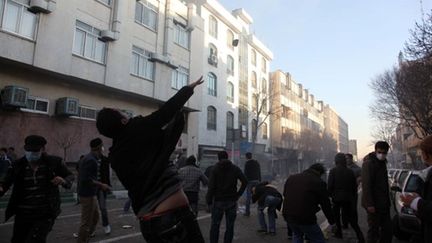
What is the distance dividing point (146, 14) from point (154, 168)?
2261 cm

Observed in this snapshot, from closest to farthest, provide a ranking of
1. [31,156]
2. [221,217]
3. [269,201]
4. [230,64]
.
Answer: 1. [31,156]
2. [221,217]
3. [269,201]
4. [230,64]

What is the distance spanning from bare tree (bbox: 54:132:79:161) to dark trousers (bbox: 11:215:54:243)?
14.3 metres

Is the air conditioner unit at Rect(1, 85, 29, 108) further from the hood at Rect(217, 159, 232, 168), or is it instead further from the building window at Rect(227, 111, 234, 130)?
the building window at Rect(227, 111, 234, 130)

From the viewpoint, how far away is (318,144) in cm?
6500

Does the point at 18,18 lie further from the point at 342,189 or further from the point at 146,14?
the point at 342,189

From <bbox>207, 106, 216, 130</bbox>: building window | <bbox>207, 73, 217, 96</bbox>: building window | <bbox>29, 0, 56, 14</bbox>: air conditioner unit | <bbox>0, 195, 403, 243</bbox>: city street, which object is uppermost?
<bbox>207, 73, 217, 96</bbox>: building window

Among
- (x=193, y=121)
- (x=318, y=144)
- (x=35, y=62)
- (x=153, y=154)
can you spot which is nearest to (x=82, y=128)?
(x=35, y=62)

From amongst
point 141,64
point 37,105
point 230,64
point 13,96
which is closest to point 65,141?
point 37,105

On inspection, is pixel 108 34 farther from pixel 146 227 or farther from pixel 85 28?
pixel 146 227

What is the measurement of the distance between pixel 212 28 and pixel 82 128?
64.1 ft

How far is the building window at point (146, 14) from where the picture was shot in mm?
23000

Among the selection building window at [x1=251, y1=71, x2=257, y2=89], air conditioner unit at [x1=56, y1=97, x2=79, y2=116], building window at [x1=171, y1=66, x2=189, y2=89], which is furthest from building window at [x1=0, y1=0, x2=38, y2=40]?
building window at [x1=251, y1=71, x2=257, y2=89]

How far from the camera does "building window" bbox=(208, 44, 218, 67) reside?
33969mm

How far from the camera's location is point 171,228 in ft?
8.61
